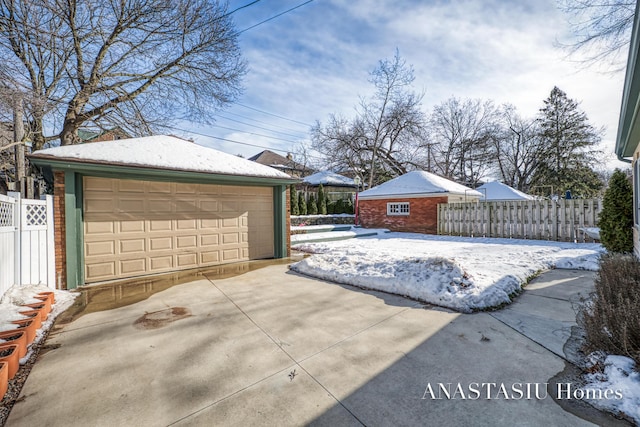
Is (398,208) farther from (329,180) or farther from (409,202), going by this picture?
(329,180)

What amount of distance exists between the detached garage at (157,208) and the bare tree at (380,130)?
679 inches

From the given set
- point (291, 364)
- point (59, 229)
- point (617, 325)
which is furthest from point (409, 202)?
point (59, 229)

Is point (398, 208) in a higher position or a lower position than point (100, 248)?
A: higher

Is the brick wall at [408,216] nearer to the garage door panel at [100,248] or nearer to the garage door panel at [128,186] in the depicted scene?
the garage door panel at [128,186]

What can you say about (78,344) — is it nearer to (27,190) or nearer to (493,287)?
(493,287)

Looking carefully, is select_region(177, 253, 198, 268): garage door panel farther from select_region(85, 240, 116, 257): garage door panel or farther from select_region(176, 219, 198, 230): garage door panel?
select_region(85, 240, 116, 257): garage door panel

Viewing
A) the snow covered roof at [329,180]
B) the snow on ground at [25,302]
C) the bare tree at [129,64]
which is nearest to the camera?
the snow on ground at [25,302]

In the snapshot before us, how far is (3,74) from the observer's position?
6691mm

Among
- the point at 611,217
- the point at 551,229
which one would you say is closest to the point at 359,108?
the point at 551,229

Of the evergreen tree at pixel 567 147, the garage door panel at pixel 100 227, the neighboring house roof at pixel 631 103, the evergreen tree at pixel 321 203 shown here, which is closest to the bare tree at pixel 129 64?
the garage door panel at pixel 100 227

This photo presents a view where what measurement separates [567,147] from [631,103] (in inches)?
1165

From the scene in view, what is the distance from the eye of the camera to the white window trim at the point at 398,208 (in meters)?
14.8

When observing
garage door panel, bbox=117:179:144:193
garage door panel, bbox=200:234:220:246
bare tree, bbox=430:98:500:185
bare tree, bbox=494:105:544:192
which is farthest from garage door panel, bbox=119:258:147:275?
bare tree, bbox=494:105:544:192

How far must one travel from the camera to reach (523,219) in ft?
36.5
